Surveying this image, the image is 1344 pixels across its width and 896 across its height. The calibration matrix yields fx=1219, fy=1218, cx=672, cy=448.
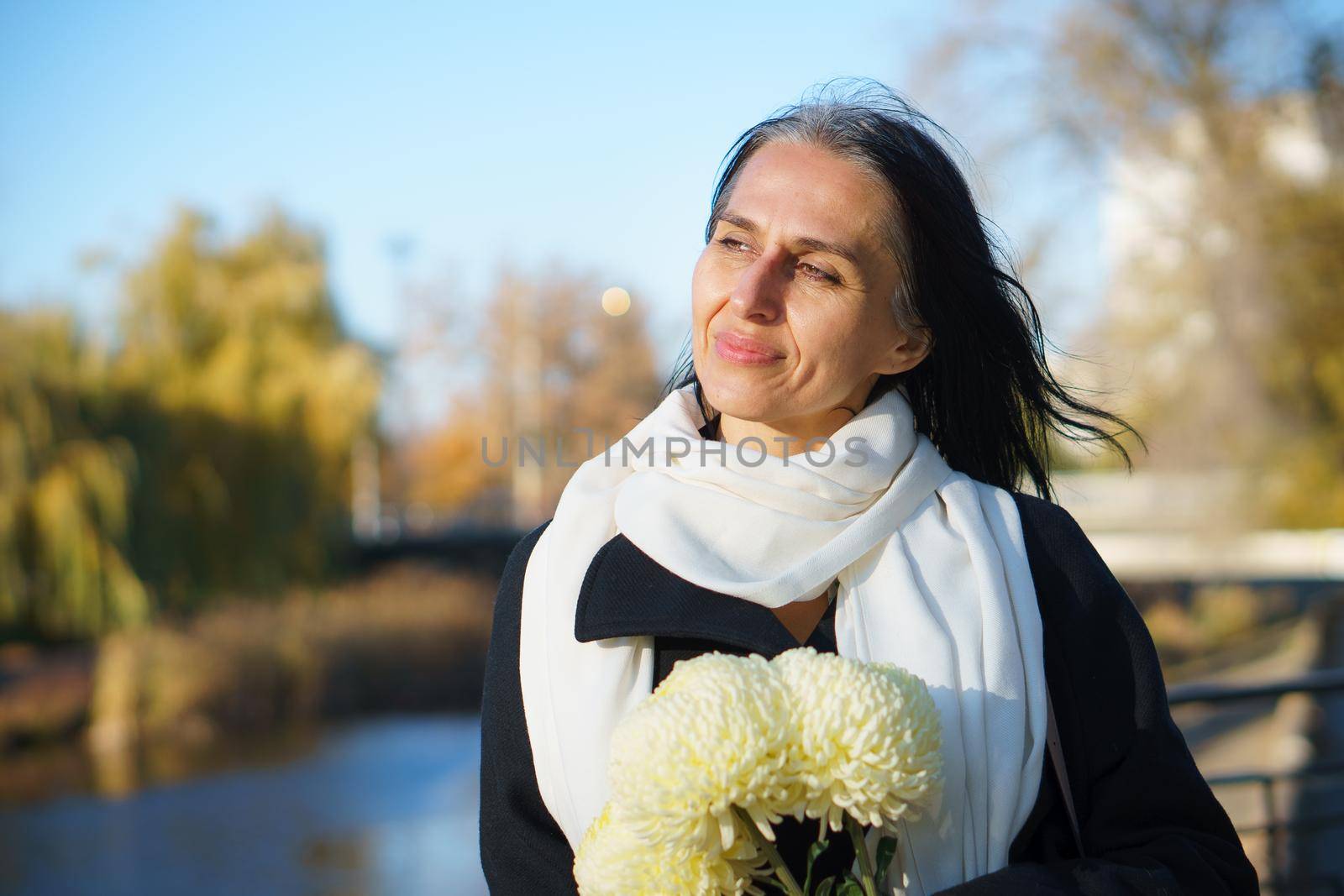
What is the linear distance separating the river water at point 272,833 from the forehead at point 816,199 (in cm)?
581

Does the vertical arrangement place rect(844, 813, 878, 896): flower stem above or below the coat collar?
below

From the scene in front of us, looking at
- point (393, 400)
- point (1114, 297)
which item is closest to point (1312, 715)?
point (1114, 297)

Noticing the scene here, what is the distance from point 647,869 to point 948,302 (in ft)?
3.16

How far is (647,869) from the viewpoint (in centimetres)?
119

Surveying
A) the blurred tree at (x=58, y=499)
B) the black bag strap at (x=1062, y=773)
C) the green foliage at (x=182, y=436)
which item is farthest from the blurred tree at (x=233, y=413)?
the black bag strap at (x=1062, y=773)

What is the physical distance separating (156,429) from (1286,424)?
12382 mm

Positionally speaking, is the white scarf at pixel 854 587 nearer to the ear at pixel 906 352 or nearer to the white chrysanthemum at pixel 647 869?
the ear at pixel 906 352

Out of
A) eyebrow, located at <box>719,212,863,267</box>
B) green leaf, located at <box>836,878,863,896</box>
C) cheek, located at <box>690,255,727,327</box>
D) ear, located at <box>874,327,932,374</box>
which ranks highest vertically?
eyebrow, located at <box>719,212,863,267</box>

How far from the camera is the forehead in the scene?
1624 mm

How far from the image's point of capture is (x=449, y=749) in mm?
10562

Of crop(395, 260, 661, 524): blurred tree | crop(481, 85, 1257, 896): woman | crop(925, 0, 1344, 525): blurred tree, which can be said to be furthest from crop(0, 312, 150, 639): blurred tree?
crop(395, 260, 661, 524): blurred tree

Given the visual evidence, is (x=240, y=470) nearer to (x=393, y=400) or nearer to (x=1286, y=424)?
(x=393, y=400)

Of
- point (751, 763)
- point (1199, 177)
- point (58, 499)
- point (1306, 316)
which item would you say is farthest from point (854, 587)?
point (1306, 316)

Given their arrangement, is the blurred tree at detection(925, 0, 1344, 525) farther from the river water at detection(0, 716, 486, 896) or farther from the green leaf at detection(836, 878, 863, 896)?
the green leaf at detection(836, 878, 863, 896)
